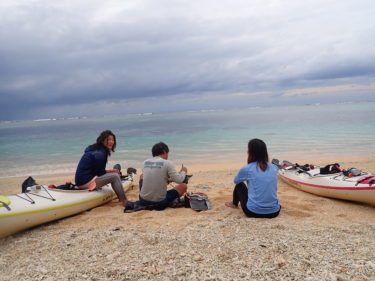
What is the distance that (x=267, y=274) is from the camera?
296cm

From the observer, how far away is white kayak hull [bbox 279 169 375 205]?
527 centimetres

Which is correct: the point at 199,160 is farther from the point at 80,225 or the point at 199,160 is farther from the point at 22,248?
the point at 22,248

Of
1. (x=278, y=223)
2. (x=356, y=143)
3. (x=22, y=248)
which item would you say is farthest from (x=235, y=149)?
(x=22, y=248)

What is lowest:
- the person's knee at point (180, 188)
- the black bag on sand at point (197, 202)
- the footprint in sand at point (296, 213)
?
the footprint in sand at point (296, 213)

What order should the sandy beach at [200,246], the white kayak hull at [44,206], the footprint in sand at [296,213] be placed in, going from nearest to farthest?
the sandy beach at [200,246] < the white kayak hull at [44,206] < the footprint in sand at [296,213]

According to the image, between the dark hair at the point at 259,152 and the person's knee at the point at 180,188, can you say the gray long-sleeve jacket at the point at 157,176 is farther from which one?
the dark hair at the point at 259,152

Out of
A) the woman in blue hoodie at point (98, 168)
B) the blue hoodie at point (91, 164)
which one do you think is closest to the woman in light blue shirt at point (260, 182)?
the woman in blue hoodie at point (98, 168)

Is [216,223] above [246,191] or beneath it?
beneath

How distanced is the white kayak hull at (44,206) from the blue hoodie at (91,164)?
339 mm

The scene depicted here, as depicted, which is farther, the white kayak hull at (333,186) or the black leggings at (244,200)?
the white kayak hull at (333,186)

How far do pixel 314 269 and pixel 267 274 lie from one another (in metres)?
0.53

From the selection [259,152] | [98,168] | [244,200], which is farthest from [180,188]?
[259,152]

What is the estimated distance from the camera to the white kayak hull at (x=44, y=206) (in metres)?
4.42

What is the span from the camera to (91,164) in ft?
19.4
